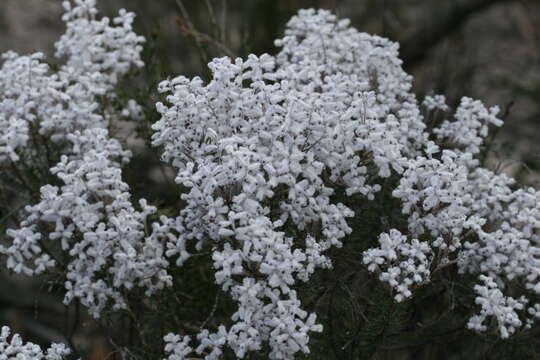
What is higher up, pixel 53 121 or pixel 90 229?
pixel 53 121

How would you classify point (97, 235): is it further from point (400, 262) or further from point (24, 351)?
point (400, 262)

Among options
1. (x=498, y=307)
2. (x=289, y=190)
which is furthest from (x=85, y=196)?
(x=498, y=307)

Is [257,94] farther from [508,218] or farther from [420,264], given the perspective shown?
[508,218]

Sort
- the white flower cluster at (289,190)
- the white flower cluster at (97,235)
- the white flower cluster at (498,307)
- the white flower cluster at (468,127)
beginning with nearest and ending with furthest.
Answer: the white flower cluster at (289,190)
the white flower cluster at (498,307)
the white flower cluster at (97,235)
the white flower cluster at (468,127)

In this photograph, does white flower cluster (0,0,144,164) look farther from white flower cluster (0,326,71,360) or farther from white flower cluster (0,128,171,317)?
white flower cluster (0,326,71,360)

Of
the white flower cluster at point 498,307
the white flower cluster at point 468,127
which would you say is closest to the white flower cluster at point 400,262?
the white flower cluster at point 498,307

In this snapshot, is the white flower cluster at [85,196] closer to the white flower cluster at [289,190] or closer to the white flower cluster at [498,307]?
the white flower cluster at [289,190]

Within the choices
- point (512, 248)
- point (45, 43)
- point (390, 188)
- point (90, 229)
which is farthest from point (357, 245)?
point (45, 43)

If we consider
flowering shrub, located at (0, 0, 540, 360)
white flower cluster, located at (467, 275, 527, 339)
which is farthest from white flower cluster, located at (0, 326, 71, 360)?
white flower cluster, located at (467, 275, 527, 339)
